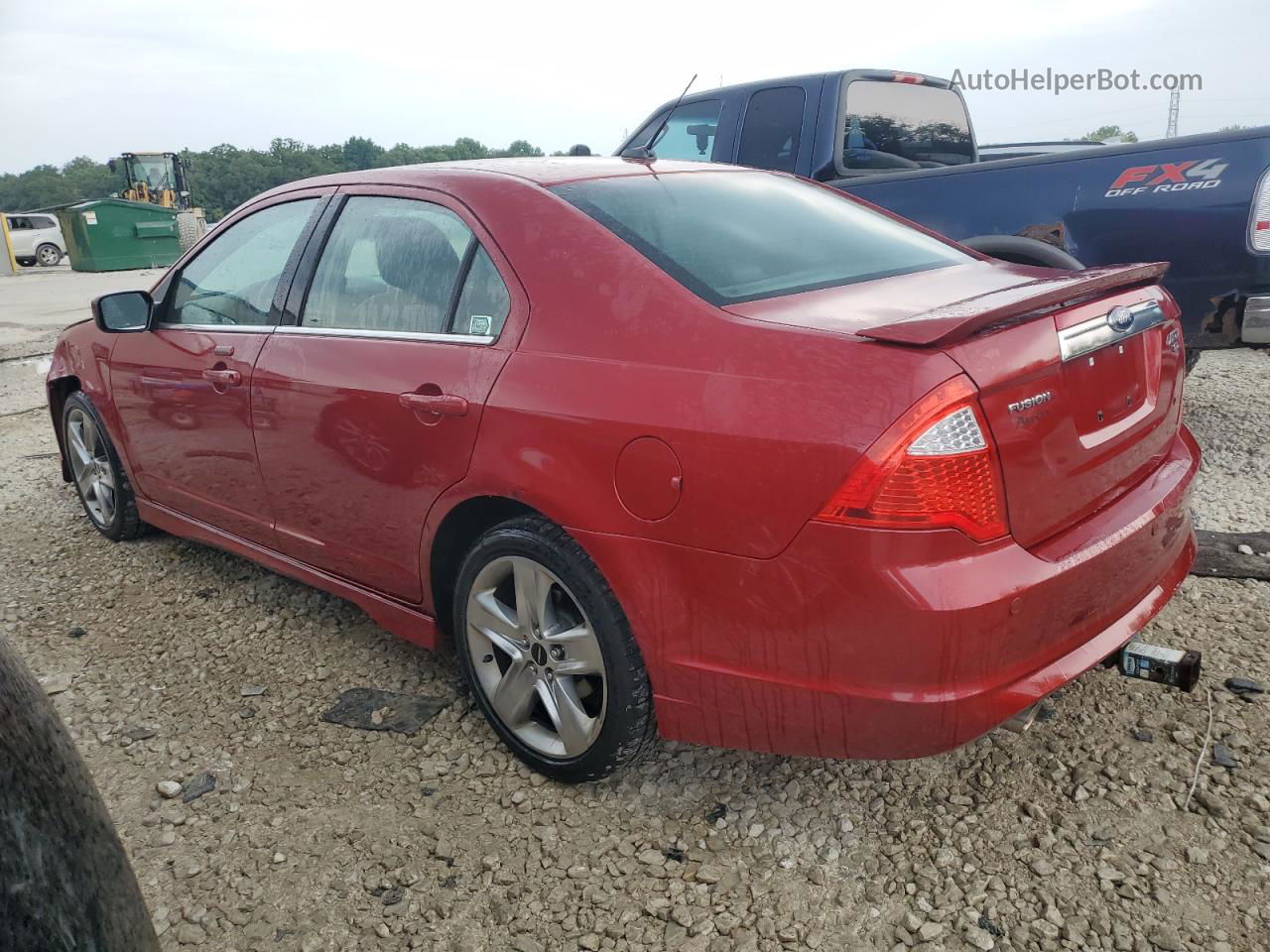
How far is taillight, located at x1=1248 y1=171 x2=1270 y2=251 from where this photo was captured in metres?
4.30

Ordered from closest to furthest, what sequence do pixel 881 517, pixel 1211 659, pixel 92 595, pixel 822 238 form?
pixel 881 517, pixel 822 238, pixel 1211 659, pixel 92 595

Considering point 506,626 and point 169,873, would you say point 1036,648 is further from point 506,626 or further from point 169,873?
point 169,873

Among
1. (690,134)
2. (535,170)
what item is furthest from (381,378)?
(690,134)

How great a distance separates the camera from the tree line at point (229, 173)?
58.8 m

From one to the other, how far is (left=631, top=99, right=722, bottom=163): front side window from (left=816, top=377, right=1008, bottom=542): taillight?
5.13m

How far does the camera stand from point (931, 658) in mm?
1877

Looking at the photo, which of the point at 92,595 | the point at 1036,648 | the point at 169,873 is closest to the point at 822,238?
the point at 1036,648

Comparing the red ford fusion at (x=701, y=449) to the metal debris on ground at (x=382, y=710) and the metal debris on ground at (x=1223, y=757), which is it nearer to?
the metal debris on ground at (x=382, y=710)

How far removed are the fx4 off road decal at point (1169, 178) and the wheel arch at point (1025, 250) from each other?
383mm

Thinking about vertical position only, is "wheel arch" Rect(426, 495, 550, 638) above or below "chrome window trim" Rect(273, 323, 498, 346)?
below

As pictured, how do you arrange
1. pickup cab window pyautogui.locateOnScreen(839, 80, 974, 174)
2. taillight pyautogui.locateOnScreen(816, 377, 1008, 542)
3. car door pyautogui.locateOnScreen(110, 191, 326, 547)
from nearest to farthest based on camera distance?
taillight pyautogui.locateOnScreen(816, 377, 1008, 542) → car door pyautogui.locateOnScreen(110, 191, 326, 547) → pickup cab window pyautogui.locateOnScreen(839, 80, 974, 174)

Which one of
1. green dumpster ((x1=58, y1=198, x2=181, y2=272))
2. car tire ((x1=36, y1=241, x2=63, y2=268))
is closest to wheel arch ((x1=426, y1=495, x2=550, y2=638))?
green dumpster ((x1=58, y1=198, x2=181, y2=272))

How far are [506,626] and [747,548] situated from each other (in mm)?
868

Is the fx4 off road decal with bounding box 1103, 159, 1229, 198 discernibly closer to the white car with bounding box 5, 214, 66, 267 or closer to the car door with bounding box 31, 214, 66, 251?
the white car with bounding box 5, 214, 66, 267
